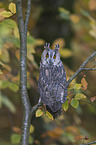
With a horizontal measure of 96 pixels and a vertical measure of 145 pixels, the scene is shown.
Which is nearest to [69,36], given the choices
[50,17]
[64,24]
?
[64,24]

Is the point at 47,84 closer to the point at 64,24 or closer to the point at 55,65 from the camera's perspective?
the point at 55,65

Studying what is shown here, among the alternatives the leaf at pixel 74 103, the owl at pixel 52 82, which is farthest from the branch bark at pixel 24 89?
the leaf at pixel 74 103

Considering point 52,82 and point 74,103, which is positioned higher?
point 52,82

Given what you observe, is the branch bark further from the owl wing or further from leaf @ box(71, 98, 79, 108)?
leaf @ box(71, 98, 79, 108)

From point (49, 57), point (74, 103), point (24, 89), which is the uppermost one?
point (49, 57)

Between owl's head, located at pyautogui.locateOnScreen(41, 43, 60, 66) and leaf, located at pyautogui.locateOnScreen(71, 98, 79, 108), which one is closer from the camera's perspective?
leaf, located at pyautogui.locateOnScreen(71, 98, 79, 108)

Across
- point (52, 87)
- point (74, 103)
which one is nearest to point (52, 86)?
point (52, 87)

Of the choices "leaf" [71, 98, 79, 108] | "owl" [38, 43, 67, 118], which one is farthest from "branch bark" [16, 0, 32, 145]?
"leaf" [71, 98, 79, 108]

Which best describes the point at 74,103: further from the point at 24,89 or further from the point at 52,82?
the point at 24,89
